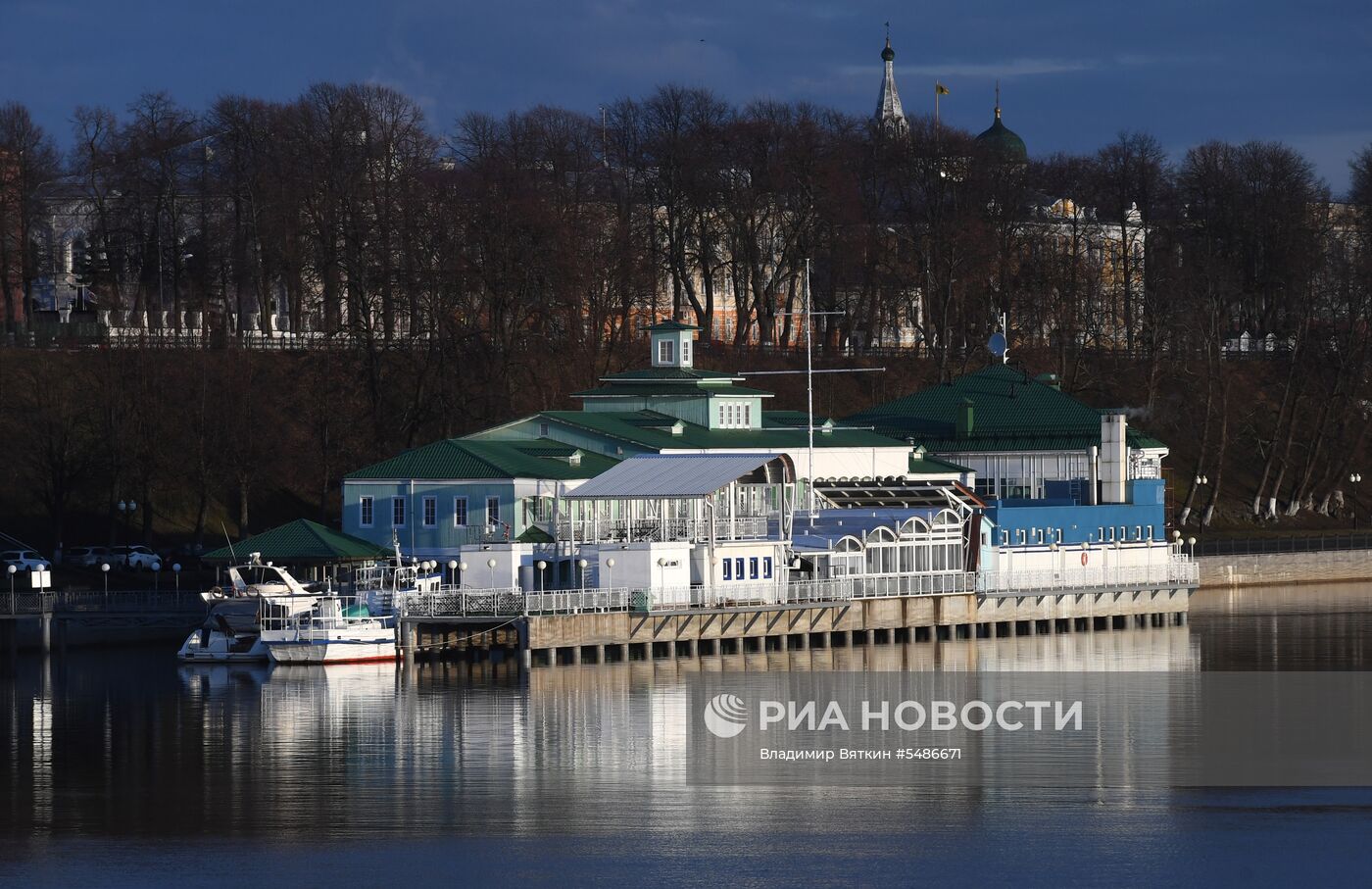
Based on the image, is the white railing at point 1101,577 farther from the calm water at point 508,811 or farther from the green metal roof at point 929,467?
the calm water at point 508,811

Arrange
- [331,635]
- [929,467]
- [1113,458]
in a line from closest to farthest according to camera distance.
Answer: [331,635] → [1113,458] → [929,467]

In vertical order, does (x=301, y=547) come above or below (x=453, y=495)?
below

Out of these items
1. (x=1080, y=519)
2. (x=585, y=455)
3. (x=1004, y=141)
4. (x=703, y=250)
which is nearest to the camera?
(x=585, y=455)

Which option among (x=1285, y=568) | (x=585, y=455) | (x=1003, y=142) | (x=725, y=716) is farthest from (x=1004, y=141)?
(x=725, y=716)

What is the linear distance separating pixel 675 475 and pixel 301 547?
1090 cm

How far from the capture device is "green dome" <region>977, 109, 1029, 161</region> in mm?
146113

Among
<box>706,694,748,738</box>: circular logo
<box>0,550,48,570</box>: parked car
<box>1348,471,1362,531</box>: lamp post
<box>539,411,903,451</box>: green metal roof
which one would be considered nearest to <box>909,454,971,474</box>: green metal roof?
<box>539,411,903,451</box>: green metal roof

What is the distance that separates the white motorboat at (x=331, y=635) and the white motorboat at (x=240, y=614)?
13.1 inches

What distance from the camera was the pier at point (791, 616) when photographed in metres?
71.7

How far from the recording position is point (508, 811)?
4669 centimetres

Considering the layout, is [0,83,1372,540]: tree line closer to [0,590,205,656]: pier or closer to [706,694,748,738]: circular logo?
[0,590,205,656]: pier

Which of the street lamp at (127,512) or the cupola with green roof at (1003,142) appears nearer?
the street lamp at (127,512)

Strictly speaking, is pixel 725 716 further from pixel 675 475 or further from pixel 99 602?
pixel 99 602

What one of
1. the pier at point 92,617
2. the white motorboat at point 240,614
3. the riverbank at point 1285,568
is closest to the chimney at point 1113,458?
the riverbank at point 1285,568
